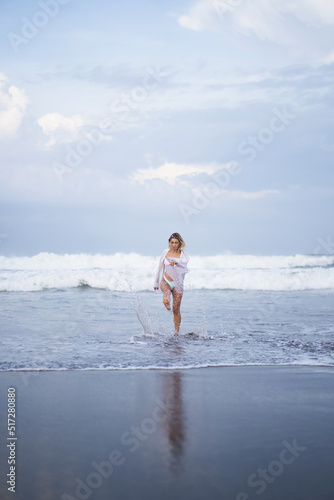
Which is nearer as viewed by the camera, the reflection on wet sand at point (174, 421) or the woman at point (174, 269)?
the reflection on wet sand at point (174, 421)

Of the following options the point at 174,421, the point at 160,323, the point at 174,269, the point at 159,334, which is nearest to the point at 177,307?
the point at 159,334

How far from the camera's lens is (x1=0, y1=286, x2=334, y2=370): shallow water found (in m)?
7.27

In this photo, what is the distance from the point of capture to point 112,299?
54.3 ft

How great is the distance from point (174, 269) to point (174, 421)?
571cm

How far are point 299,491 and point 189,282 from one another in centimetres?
1876

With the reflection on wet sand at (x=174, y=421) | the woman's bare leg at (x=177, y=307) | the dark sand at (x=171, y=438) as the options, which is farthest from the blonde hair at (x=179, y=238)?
the dark sand at (x=171, y=438)

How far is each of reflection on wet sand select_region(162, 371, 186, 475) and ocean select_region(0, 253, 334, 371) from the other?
942 millimetres

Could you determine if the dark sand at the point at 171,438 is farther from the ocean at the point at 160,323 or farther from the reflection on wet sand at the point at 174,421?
the ocean at the point at 160,323

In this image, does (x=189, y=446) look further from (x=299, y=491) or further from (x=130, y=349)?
(x=130, y=349)

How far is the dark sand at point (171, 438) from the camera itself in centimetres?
321

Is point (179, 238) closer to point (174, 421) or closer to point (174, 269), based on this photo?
point (174, 269)

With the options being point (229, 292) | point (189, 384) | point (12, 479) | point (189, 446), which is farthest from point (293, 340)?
point (229, 292)

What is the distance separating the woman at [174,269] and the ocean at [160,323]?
2.34 feet

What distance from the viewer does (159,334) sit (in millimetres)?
9914
